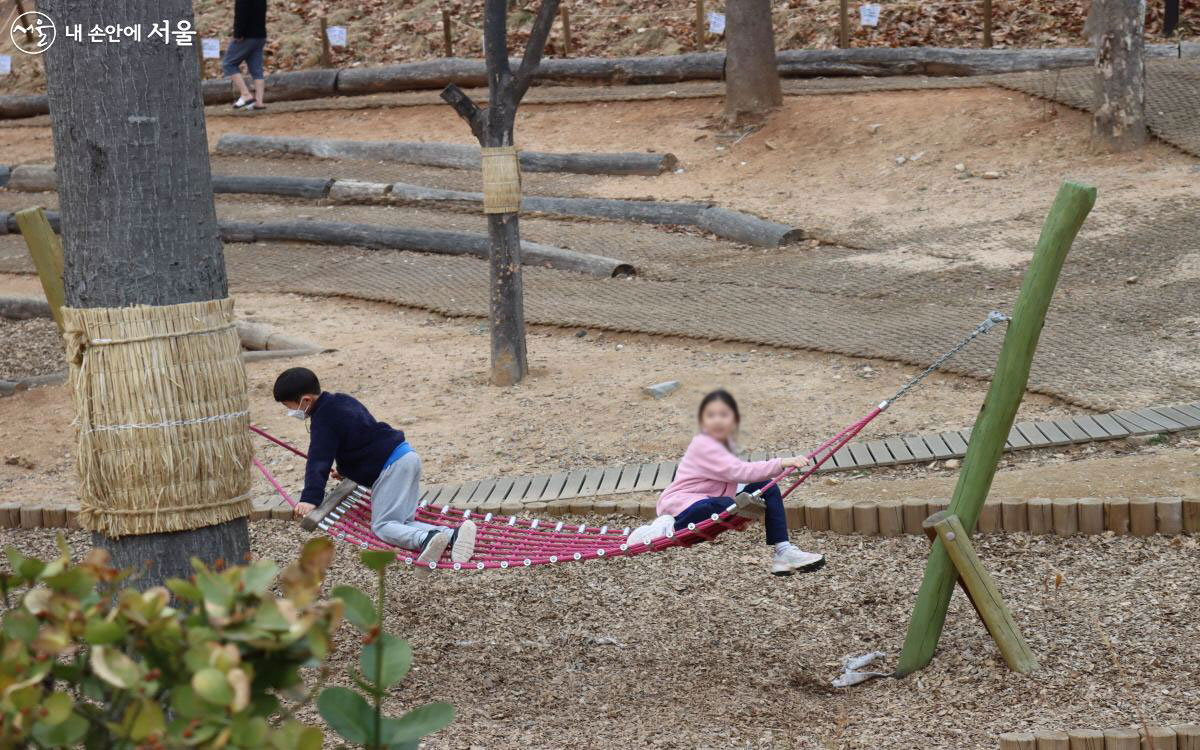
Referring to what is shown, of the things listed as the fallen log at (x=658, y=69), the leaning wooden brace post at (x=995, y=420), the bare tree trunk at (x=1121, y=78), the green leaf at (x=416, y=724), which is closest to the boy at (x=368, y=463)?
the leaning wooden brace post at (x=995, y=420)

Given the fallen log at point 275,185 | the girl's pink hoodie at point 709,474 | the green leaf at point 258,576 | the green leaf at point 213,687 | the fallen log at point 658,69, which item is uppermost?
the fallen log at point 658,69

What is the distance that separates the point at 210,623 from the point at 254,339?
286 inches

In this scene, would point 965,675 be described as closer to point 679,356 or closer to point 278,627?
point 278,627

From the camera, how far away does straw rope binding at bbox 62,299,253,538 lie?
2.65 meters

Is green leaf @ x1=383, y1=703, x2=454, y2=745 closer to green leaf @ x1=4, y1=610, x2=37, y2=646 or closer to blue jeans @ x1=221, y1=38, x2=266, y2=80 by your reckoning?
green leaf @ x1=4, y1=610, x2=37, y2=646

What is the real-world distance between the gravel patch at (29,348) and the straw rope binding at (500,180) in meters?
3.15

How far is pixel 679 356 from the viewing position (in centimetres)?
733

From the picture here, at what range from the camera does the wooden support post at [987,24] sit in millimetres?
13602

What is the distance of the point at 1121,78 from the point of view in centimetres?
1009

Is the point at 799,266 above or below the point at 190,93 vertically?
below

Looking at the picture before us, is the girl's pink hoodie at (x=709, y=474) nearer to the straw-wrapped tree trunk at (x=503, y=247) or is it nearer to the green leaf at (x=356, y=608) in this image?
the green leaf at (x=356, y=608)

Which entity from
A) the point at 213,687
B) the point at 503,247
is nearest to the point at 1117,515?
the point at 503,247

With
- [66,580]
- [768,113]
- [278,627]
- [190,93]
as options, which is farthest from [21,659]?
[768,113]

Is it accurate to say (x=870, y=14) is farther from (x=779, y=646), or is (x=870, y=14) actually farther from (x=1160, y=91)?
(x=779, y=646)
